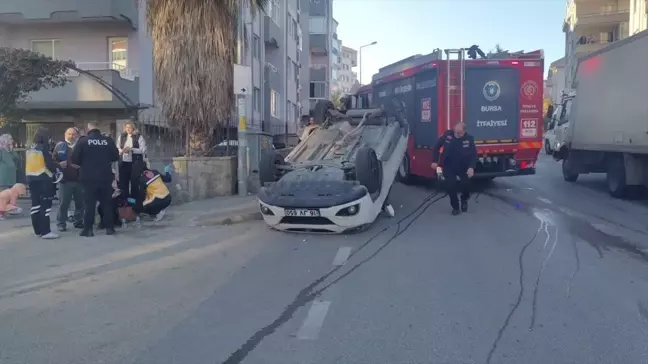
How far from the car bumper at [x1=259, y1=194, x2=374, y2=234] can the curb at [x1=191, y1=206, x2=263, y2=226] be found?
140 cm

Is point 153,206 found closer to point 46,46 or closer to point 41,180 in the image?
point 41,180

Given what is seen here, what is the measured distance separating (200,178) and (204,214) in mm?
2140

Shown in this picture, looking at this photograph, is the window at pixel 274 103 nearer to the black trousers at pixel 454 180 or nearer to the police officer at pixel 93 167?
the black trousers at pixel 454 180

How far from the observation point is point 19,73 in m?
14.4

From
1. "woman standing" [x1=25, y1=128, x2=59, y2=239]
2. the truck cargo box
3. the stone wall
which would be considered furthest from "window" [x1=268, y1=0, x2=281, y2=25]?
"woman standing" [x1=25, y1=128, x2=59, y2=239]

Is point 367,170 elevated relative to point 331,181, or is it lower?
elevated

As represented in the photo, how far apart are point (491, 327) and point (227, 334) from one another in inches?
86.4

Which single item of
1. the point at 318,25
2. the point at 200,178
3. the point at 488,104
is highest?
the point at 318,25

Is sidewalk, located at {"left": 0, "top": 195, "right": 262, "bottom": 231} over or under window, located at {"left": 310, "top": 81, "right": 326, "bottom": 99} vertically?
under

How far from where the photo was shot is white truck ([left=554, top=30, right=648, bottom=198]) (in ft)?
43.5

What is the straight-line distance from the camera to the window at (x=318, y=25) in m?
48.6

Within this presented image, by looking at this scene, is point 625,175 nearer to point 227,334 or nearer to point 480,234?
point 480,234

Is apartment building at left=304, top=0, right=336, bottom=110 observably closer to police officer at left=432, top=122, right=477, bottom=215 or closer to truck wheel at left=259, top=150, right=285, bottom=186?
police officer at left=432, top=122, right=477, bottom=215

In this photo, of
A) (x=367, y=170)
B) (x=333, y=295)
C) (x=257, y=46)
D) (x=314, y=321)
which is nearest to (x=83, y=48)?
(x=257, y=46)
